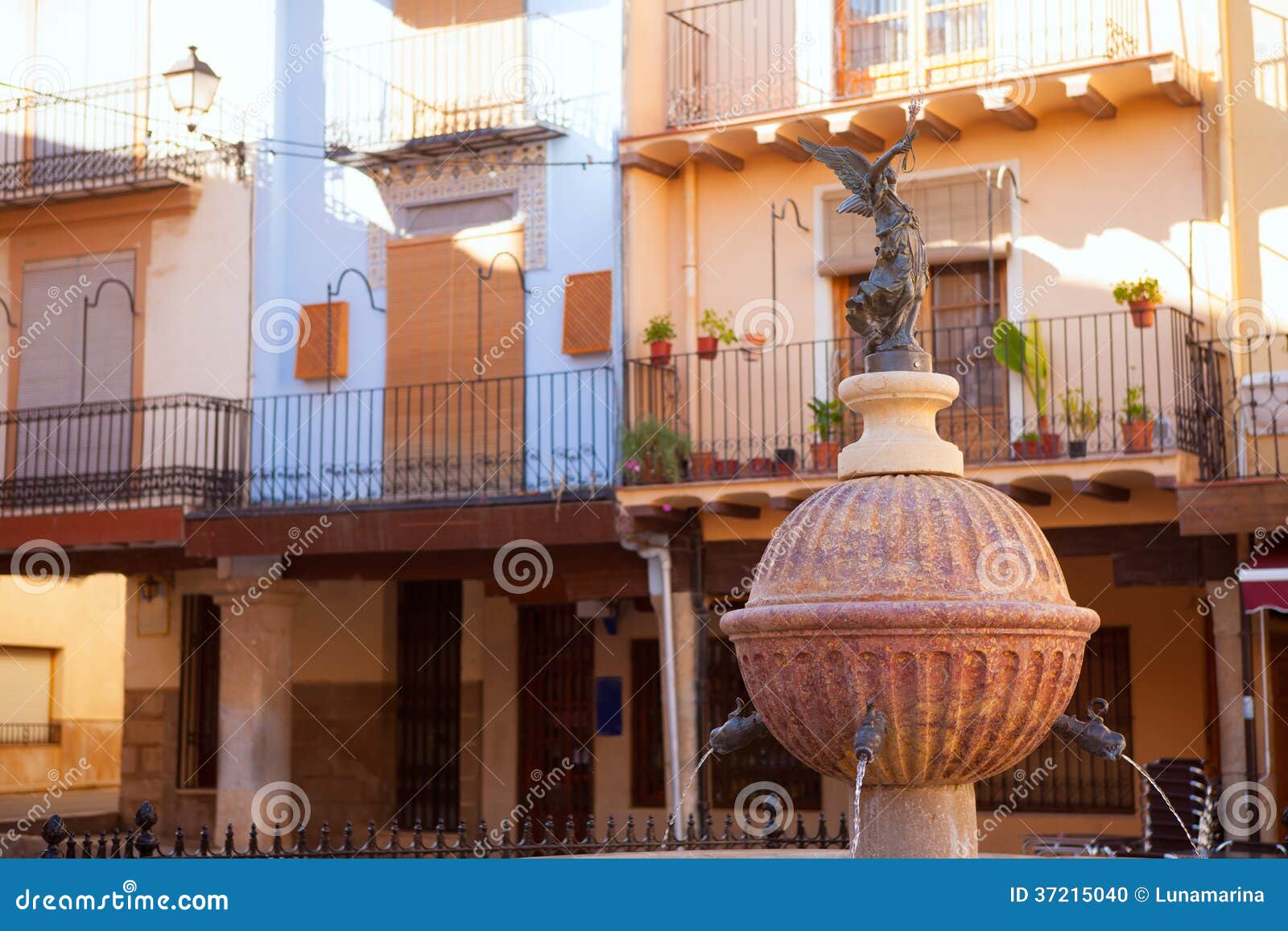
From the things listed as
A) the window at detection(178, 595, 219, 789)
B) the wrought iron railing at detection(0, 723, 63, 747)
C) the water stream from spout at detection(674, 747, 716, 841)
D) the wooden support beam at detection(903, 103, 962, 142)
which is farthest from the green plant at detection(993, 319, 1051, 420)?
the wrought iron railing at detection(0, 723, 63, 747)

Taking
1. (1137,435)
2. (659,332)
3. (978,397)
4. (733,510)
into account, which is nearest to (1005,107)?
(978,397)

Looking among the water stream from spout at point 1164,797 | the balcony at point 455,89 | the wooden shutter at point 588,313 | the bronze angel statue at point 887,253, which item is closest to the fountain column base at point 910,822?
the water stream from spout at point 1164,797

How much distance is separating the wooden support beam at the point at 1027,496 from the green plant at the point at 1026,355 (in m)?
0.62

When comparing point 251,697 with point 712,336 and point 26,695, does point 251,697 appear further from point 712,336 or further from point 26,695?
point 26,695

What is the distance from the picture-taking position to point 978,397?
14.8 m

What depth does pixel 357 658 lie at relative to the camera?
19.0 m

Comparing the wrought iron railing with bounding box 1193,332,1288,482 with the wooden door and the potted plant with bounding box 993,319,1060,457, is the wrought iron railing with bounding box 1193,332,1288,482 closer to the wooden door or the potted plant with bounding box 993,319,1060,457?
the potted plant with bounding box 993,319,1060,457

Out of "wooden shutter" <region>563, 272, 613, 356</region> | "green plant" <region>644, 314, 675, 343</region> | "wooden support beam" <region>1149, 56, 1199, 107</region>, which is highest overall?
"wooden support beam" <region>1149, 56, 1199, 107</region>

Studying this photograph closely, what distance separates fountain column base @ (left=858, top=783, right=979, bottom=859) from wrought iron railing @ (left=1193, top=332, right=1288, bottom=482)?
7.45 meters

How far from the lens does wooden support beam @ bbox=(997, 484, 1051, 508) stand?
45.0ft

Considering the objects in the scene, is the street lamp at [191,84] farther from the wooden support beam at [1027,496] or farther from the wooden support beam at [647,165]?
the wooden support beam at [1027,496]

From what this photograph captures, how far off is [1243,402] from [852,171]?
7605 millimetres

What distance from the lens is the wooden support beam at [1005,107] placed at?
14.3m
